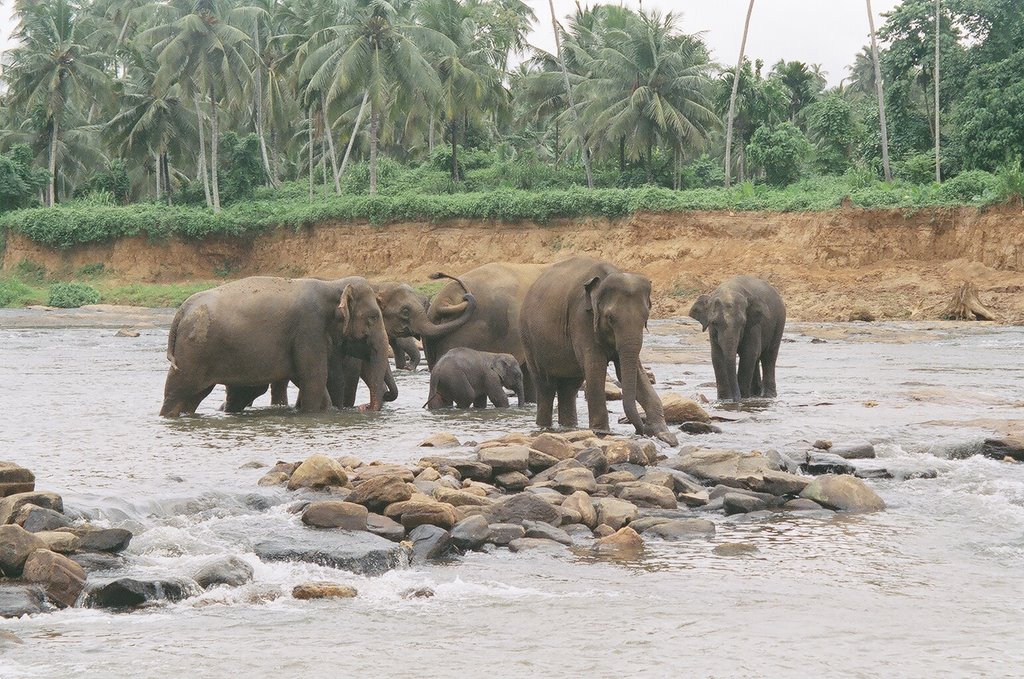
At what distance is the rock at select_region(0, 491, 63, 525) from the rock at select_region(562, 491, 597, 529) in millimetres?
3243

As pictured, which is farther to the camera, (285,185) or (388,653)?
(285,185)

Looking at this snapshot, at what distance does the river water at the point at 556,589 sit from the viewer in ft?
18.0

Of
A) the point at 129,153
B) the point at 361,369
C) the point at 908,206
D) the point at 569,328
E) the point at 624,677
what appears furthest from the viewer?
the point at 129,153

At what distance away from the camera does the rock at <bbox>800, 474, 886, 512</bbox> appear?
8.89 meters

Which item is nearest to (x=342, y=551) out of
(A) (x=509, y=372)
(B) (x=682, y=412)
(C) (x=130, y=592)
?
(C) (x=130, y=592)

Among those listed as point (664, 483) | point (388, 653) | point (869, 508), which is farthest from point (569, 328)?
point (388, 653)

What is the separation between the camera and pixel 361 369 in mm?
14953

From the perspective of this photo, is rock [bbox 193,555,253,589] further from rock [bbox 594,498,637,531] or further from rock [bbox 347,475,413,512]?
rock [bbox 594,498,637,531]

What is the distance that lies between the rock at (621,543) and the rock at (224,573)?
2153 millimetres

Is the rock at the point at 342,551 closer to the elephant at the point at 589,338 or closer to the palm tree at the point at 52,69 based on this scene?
the elephant at the point at 589,338

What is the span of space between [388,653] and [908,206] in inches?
1581

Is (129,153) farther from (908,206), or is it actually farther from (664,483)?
(664,483)

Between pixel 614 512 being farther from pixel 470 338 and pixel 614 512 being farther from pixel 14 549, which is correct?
pixel 470 338

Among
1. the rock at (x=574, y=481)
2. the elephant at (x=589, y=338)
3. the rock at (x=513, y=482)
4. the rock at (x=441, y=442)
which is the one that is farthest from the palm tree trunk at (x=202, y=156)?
the rock at (x=574, y=481)
